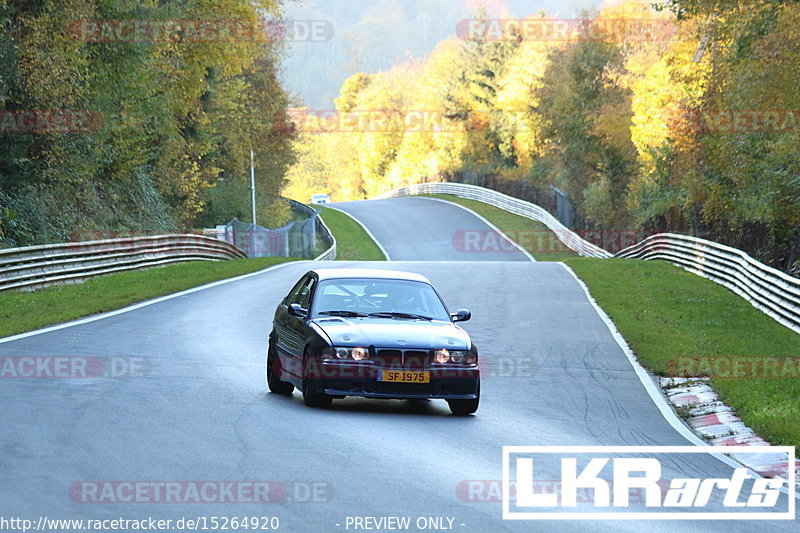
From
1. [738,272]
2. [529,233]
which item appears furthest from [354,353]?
[529,233]

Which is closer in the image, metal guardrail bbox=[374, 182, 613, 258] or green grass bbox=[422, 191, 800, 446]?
green grass bbox=[422, 191, 800, 446]

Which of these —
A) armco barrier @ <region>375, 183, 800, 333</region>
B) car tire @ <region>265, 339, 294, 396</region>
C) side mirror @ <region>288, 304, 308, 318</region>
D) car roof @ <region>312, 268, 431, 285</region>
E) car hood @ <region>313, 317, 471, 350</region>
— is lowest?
armco barrier @ <region>375, 183, 800, 333</region>

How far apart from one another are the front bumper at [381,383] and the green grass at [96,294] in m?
8.37

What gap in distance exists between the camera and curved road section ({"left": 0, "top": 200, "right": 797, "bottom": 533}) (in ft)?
24.8

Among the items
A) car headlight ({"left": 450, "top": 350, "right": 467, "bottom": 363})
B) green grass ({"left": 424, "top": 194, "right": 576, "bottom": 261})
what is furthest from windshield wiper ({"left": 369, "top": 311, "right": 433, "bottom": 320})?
green grass ({"left": 424, "top": 194, "right": 576, "bottom": 261})

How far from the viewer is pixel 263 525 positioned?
703 centimetres

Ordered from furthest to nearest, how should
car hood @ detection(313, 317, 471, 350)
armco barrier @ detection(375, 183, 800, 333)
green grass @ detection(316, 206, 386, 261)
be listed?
green grass @ detection(316, 206, 386, 261) < armco barrier @ detection(375, 183, 800, 333) < car hood @ detection(313, 317, 471, 350)

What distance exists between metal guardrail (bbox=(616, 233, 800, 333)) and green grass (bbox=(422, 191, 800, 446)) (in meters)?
0.31

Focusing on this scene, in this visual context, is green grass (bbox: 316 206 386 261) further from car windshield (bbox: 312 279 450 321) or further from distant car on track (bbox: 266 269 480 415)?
distant car on track (bbox: 266 269 480 415)

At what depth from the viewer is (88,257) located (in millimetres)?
29453

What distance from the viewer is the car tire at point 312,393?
11.8 meters

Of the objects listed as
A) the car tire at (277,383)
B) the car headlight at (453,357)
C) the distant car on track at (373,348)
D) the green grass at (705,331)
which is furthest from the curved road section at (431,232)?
the car headlight at (453,357)

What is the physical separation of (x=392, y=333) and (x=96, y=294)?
14926 millimetres

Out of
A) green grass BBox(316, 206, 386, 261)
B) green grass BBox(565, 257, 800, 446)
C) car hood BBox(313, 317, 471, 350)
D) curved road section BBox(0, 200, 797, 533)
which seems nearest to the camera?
curved road section BBox(0, 200, 797, 533)
